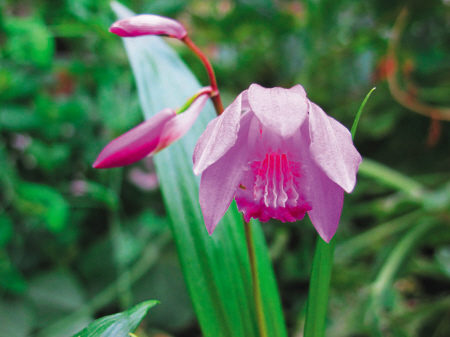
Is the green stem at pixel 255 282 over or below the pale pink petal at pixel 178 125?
below

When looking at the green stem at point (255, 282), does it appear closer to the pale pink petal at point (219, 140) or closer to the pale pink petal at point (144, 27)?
the pale pink petal at point (219, 140)

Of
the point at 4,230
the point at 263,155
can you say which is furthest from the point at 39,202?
the point at 263,155

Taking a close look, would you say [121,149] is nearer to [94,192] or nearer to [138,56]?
[138,56]

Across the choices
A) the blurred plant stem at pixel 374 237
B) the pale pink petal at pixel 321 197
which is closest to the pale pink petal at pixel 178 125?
the pale pink petal at pixel 321 197

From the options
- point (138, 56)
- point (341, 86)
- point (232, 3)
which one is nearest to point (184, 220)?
point (138, 56)

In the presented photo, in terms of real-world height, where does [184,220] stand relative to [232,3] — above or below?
below

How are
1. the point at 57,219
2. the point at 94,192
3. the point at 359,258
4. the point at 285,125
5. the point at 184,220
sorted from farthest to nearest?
the point at 359,258
the point at 94,192
the point at 57,219
the point at 184,220
the point at 285,125

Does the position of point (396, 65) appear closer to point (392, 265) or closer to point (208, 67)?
point (392, 265)
